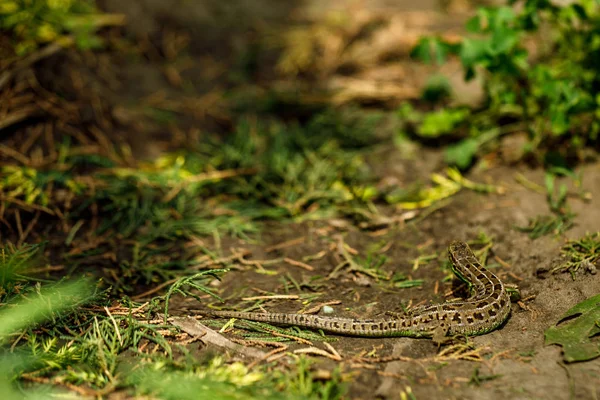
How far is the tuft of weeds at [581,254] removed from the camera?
Result: 408cm

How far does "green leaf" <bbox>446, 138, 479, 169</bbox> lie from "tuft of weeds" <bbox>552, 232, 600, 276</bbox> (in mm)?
1524

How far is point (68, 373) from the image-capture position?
3.21 meters

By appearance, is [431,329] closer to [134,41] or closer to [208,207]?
[208,207]

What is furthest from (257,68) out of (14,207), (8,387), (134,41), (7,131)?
(8,387)

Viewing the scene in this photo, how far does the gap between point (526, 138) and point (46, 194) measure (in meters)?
4.73

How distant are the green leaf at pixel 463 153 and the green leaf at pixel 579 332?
7.08ft

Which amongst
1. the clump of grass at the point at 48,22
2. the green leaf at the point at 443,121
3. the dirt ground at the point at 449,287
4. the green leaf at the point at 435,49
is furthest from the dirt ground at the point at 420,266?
the green leaf at the point at 435,49

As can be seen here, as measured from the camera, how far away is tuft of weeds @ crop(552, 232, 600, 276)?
13.4ft

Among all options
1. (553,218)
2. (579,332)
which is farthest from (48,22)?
(579,332)

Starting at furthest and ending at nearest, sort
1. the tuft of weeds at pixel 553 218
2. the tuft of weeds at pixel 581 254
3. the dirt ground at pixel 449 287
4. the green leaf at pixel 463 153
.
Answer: the green leaf at pixel 463 153 < the tuft of weeds at pixel 553 218 < the tuft of weeds at pixel 581 254 < the dirt ground at pixel 449 287

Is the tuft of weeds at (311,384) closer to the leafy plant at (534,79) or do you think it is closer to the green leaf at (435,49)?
the leafy plant at (534,79)

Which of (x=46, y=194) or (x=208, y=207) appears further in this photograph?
(x=208, y=207)

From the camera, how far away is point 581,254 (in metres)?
4.17

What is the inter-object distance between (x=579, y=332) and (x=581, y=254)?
85 cm
